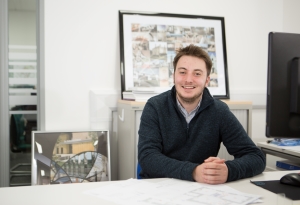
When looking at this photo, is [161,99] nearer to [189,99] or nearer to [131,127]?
[189,99]

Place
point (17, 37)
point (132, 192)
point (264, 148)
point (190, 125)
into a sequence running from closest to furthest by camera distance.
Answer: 1. point (132, 192)
2. point (190, 125)
3. point (264, 148)
4. point (17, 37)

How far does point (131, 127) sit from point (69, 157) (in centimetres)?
59

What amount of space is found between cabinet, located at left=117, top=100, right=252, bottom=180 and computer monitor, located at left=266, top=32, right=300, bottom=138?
1315 millimetres

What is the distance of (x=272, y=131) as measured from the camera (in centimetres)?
112

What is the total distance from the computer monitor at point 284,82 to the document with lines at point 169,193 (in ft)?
0.90

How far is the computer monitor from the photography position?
109 cm

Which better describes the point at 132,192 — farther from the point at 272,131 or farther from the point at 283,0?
the point at 283,0

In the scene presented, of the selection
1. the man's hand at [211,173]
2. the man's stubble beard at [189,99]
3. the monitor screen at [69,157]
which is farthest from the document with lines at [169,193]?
the monitor screen at [69,157]

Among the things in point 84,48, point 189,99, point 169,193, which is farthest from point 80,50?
point 169,193

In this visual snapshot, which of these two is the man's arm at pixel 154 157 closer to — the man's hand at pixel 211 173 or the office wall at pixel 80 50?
the man's hand at pixel 211 173

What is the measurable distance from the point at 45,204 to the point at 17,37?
1969 mm

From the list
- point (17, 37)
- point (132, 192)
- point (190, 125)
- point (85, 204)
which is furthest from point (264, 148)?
point (17, 37)

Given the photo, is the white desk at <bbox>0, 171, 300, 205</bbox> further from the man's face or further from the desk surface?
the desk surface

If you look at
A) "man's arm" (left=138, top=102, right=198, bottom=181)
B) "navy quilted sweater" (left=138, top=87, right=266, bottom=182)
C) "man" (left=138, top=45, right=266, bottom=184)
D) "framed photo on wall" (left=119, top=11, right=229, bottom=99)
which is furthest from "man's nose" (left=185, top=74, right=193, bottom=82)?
"framed photo on wall" (left=119, top=11, right=229, bottom=99)
